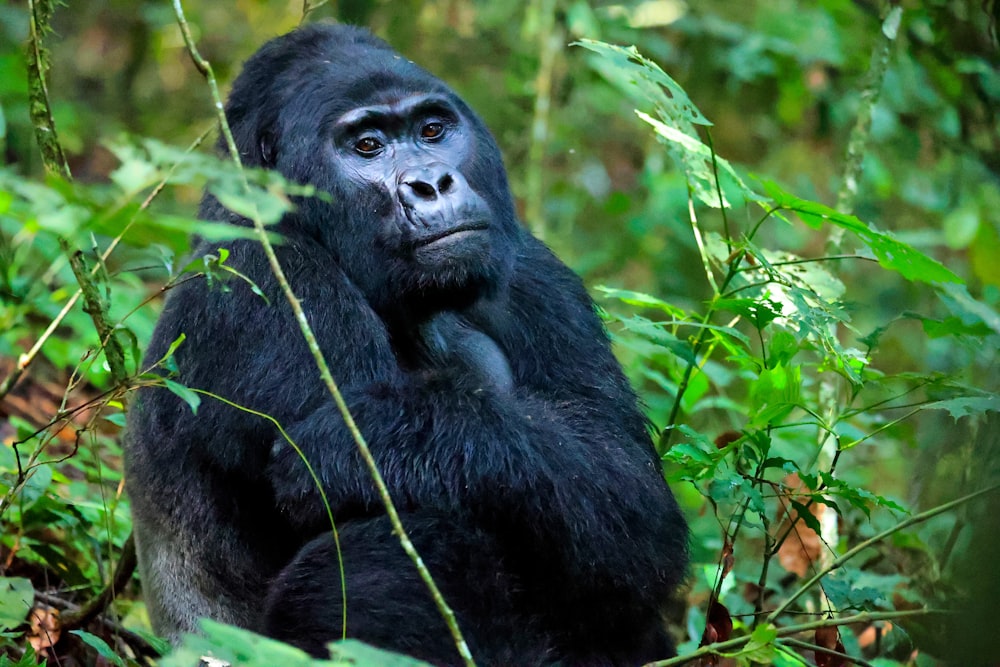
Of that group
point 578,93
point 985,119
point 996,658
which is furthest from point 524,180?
point 996,658

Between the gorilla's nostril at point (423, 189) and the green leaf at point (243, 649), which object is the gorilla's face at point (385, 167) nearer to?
the gorilla's nostril at point (423, 189)

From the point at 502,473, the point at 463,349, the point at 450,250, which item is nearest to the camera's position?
the point at 502,473

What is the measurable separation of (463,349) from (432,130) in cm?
74

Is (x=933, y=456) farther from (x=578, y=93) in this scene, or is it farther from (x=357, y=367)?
(x=578, y=93)

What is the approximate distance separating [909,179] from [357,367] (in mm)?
6692

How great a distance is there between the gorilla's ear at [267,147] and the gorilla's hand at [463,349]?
2.42 feet

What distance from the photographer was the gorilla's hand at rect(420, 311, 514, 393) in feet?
11.2

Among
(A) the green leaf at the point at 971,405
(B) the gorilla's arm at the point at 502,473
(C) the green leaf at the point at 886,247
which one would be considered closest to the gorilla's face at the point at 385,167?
(B) the gorilla's arm at the point at 502,473

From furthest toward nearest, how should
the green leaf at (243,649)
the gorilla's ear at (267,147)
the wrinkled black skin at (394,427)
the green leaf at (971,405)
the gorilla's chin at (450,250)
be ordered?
the gorilla's ear at (267,147)
the gorilla's chin at (450,250)
the wrinkled black skin at (394,427)
the green leaf at (971,405)
the green leaf at (243,649)

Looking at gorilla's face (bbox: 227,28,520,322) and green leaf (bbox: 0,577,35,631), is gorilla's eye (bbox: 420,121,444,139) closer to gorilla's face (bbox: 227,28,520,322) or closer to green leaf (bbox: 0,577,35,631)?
gorilla's face (bbox: 227,28,520,322)

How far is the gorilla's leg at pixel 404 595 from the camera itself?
271 centimetres

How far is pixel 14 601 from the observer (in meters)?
2.87

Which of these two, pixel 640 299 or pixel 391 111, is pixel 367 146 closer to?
pixel 391 111

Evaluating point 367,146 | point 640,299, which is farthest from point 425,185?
A: point 640,299
